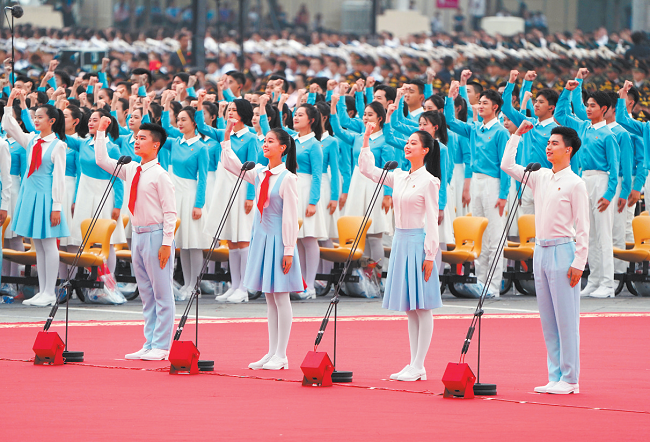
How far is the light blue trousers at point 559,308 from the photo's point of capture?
7172mm

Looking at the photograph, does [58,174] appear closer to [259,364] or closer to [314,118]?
[314,118]

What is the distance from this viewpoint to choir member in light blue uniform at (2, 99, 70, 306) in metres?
11.3

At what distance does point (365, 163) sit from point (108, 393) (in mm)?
2441

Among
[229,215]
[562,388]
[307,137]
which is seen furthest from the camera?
[229,215]

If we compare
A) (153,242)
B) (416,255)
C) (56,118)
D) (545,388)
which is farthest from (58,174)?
(545,388)

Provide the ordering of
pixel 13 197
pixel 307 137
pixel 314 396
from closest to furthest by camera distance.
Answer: pixel 314 396, pixel 307 137, pixel 13 197

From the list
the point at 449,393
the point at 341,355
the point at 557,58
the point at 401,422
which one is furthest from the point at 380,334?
the point at 557,58

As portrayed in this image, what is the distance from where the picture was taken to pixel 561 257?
723cm

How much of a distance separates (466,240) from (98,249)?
399cm

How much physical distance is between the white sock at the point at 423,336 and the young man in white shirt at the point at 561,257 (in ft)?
2.61

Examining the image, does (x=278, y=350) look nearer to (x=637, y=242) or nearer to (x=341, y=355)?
(x=341, y=355)

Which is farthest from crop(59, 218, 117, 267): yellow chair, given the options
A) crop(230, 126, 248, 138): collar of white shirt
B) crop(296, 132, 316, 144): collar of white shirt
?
crop(296, 132, 316, 144): collar of white shirt

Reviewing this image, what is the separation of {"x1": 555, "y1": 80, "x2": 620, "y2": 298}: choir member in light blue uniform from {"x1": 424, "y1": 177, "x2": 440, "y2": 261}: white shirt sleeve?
4738 mm

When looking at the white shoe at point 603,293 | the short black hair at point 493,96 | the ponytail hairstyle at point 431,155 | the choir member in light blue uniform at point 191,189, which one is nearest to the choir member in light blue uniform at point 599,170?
the white shoe at point 603,293
